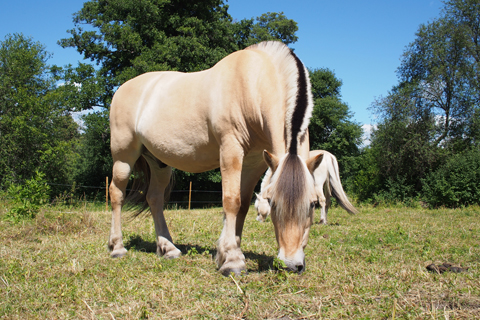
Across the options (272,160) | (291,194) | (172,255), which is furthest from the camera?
(172,255)

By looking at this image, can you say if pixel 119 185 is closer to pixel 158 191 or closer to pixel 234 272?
pixel 158 191

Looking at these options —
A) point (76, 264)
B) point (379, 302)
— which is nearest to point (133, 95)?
point (76, 264)

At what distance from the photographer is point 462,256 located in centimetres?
397

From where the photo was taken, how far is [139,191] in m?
5.31

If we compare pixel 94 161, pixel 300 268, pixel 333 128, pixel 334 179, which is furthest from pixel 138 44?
pixel 300 268

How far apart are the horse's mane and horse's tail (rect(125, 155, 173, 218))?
271 cm

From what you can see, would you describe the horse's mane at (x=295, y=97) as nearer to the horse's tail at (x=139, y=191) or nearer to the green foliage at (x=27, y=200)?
the horse's tail at (x=139, y=191)

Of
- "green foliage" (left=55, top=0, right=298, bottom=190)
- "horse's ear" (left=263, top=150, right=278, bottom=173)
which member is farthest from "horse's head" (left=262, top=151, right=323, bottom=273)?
"green foliage" (left=55, top=0, right=298, bottom=190)

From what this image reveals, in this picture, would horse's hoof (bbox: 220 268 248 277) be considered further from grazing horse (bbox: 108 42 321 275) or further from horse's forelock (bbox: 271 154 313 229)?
horse's forelock (bbox: 271 154 313 229)

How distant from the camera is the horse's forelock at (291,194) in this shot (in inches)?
111

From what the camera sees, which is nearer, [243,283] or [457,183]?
[243,283]

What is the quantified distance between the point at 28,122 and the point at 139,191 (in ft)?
44.6

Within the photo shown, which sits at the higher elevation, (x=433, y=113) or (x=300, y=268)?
(x=433, y=113)

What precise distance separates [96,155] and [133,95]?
17.6 meters
